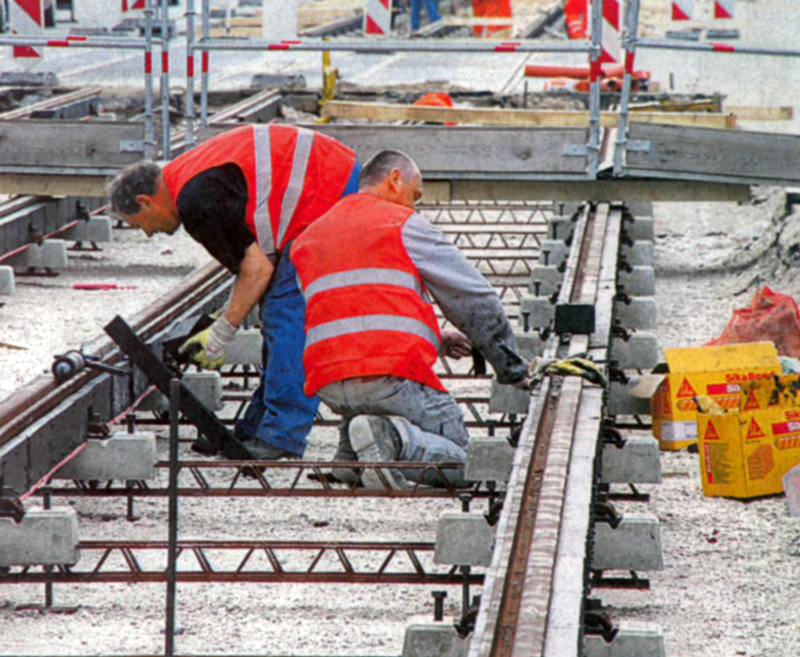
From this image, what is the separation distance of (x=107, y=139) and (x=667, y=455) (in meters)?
5.16

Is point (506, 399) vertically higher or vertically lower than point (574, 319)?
lower

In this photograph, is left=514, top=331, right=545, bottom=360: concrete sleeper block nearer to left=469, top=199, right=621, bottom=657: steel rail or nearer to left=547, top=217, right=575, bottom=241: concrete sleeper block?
left=469, top=199, right=621, bottom=657: steel rail

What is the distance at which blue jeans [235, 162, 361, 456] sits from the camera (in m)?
6.24

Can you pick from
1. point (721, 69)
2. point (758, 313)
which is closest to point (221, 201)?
point (758, 313)

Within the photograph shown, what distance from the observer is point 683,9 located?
11.6m

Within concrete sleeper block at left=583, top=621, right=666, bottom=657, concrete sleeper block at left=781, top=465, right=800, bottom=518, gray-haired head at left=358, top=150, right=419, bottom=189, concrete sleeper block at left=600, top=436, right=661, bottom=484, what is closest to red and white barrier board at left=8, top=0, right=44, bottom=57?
gray-haired head at left=358, top=150, right=419, bottom=189

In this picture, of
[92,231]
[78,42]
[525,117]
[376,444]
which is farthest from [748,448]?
[525,117]

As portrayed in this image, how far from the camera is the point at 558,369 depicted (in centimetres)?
602

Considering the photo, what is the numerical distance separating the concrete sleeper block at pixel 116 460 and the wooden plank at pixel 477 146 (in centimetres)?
456

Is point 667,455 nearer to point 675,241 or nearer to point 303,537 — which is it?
point 303,537

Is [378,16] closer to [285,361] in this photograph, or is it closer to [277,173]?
[277,173]

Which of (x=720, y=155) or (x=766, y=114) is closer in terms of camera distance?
(x=720, y=155)

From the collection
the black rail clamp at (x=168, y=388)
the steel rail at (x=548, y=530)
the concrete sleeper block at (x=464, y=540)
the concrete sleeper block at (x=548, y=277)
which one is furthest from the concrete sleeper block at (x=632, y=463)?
the concrete sleeper block at (x=548, y=277)

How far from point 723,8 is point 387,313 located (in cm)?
700
